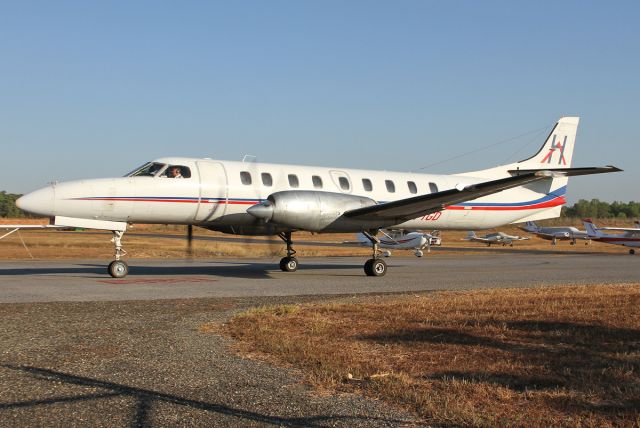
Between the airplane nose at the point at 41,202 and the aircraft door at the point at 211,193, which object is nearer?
the airplane nose at the point at 41,202

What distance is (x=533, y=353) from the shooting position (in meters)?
7.90

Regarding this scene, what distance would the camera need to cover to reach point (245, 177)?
19.9 meters

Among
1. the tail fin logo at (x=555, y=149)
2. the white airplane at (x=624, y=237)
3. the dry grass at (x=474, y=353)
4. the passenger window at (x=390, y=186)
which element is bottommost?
the dry grass at (x=474, y=353)

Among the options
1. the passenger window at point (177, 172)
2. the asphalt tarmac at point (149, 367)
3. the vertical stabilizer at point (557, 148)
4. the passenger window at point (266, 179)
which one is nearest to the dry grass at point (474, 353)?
the asphalt tarmac at point (149, 367)

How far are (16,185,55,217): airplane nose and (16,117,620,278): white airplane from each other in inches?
1.0

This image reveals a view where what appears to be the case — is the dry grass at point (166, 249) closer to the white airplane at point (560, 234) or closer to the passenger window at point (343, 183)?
the passenger window at point (343, 183)

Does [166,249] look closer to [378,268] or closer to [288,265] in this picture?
[288,265]

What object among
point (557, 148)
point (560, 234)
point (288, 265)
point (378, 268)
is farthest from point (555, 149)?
point (560, 234)

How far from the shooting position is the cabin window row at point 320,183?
19944 mm

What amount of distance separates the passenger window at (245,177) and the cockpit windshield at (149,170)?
7.91 feet

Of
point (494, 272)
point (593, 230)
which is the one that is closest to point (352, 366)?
point (494, 272)

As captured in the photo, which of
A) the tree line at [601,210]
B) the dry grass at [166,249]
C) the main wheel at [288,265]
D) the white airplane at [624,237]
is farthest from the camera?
the tree line at [601,210]

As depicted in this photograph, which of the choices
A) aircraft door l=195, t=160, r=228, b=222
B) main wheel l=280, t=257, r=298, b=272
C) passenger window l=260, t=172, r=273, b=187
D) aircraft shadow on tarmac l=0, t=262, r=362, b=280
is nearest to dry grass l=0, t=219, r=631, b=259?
main wheel l=280, t=257, r=298, b=272

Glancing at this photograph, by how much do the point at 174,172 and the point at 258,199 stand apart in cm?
273
